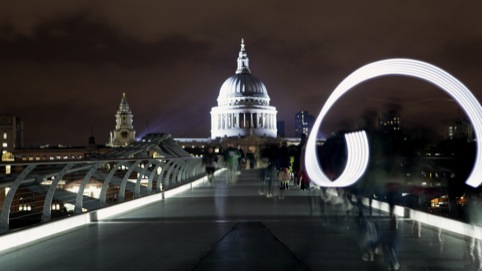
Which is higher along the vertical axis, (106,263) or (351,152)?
(351,152)

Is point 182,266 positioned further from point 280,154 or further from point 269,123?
point 269,123

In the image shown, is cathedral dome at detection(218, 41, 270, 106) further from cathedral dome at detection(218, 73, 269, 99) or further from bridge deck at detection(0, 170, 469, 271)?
bridge deck at detection(0, 170, 469, 271)

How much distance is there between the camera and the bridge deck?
873 centimetres

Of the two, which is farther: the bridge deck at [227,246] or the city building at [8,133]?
the city building at [8,133]

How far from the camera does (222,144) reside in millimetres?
166375

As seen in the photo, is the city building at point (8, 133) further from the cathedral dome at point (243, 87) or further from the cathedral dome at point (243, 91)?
the cathedral dome at point (243, 87)

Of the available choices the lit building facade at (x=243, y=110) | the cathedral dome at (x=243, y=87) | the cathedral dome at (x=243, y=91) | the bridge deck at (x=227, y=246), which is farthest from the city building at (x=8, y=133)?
the bridge deck at (x=227, y=246)

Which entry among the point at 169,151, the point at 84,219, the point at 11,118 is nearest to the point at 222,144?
the point at 11,118

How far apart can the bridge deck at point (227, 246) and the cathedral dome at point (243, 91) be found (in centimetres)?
16011

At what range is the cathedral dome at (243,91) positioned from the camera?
176 metres

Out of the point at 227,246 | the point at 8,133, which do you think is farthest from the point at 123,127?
the point at 227,246

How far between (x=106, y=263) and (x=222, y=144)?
157424mm

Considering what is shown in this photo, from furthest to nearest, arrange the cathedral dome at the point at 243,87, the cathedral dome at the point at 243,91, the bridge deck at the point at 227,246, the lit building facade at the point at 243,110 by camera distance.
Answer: the cathedral dome at the point at 243,87 < the cathedral dome at the point at 243,91 < the lit building facade at the point at 243,110 < the bridge deck at the point at 227,246

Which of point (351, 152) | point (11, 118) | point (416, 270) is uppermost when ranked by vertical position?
point (11, 118)
